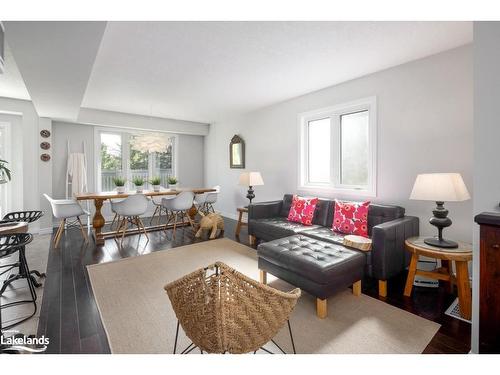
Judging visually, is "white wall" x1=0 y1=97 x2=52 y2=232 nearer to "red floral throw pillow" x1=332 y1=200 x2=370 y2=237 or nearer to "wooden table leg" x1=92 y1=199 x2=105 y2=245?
"wooden table leg" x1=92 y1=199 x2=105 y2=245

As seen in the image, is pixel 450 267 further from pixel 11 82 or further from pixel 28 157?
pixel 28 157

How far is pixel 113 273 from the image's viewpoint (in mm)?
2945

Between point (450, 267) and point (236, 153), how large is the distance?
4542mm

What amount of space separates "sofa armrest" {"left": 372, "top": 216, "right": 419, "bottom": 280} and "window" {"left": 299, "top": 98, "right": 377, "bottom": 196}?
0.95 m

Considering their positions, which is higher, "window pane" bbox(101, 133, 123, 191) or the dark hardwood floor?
"window pane" bbox(101, 133, 123, 191)

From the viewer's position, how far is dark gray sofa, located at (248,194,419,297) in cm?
240

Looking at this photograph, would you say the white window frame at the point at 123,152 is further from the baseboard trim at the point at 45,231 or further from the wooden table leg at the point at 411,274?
the wooden table leg at the point at 411,274

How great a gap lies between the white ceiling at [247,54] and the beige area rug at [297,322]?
225 cm

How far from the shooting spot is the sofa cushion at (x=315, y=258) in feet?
6.77

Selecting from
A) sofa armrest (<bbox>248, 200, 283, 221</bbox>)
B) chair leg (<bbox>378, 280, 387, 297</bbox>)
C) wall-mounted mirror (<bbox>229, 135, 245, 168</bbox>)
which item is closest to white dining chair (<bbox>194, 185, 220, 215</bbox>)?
wall-mounted mirror (<bbox>229, 135, 245, 168</bbox>)

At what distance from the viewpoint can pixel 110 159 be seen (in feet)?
20.0

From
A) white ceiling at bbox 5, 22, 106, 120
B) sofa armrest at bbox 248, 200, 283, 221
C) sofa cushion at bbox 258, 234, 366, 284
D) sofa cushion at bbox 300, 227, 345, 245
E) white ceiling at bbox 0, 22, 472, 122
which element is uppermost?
white ceiling at bbox 0, 22, 472, 122

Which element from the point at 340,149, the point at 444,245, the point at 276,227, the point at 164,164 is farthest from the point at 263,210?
the point at 164,164
